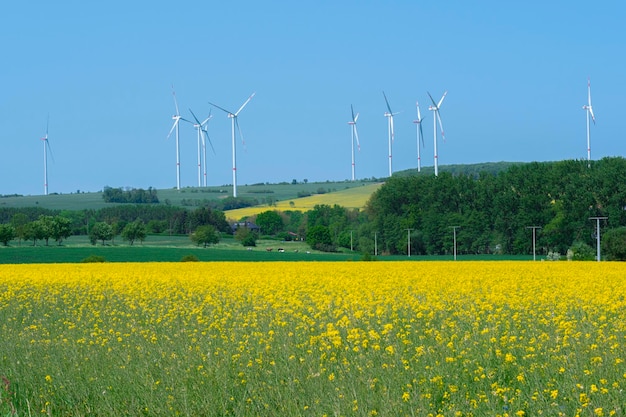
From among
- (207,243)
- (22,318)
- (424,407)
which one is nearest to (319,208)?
(207,243)

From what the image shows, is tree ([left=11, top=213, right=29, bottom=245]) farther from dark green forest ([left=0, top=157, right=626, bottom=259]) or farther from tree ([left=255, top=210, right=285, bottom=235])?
tree ([left=255, top=210, right=285, bottom=235])

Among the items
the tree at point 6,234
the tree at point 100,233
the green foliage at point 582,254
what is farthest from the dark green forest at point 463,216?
the green foliage at point 582,254

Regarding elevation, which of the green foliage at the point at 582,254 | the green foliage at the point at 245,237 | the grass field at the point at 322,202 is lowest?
the green foliage at the point at 582,254

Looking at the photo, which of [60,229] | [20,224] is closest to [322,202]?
[20,224]

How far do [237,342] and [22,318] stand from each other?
7.61 m

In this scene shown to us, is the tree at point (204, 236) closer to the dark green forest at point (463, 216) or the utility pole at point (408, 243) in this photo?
the dark green forest at point (463, 216)

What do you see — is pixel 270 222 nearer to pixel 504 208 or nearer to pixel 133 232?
pixel 133 232

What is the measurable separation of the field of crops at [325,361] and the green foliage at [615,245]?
60997mm

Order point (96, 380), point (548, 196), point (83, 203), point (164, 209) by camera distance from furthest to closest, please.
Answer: point (83, 203) < point (164, 209) < point (548, 196) < point (96, 380)

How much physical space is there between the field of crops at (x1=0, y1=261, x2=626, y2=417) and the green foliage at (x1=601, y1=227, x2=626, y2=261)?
60997 millimetres

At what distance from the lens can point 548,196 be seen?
11588 cm

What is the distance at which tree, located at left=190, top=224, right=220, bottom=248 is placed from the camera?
117 meters

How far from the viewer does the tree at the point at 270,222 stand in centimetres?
14912

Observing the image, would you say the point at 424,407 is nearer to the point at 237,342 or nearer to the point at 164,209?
the point at 237,342
